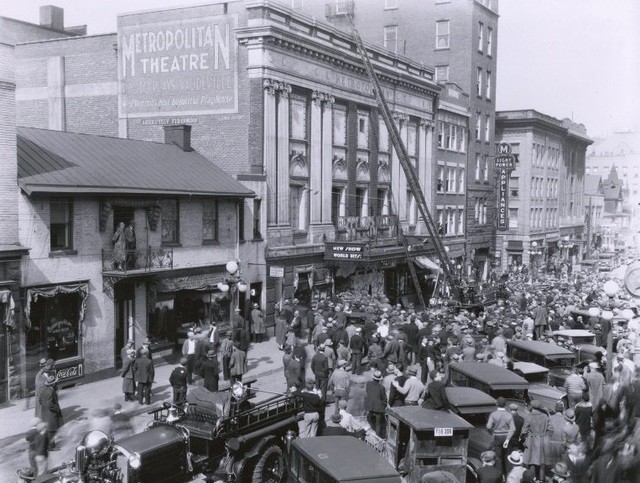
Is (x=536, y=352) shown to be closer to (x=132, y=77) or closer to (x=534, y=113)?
(x=132, y=77)

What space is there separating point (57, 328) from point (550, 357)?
48.8ft

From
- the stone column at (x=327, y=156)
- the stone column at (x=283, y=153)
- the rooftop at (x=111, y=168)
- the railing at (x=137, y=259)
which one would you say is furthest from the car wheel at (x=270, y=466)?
the stone column at (x=327, y=156)

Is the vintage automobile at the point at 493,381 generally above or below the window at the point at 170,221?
below

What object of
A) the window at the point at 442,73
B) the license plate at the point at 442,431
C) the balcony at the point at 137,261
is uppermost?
the window at the point at 442,73

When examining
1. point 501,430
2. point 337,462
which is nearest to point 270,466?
point 337,462

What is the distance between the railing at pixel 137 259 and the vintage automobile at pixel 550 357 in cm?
1251

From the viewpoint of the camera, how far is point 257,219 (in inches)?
1214

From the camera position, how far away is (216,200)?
27.9 metres

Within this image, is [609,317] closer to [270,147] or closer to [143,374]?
[143,374]

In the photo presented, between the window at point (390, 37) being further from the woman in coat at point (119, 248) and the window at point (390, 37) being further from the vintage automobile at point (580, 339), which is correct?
the woman in coat at point (119, 248)

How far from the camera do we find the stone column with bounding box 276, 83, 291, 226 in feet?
105

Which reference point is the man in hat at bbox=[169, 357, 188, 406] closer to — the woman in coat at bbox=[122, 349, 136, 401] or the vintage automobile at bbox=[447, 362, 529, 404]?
the woman in coat at bbox=[122, 349, 136, 401]

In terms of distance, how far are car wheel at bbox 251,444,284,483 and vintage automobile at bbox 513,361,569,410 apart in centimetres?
743

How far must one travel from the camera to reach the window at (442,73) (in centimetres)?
5712
